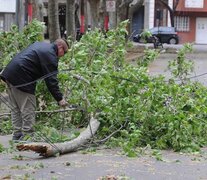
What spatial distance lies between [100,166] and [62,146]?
941 mm

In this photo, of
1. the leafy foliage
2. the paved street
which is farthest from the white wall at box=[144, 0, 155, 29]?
the paved street

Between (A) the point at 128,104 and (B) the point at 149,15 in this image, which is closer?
(A) the point at 128,104

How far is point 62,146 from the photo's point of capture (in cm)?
844

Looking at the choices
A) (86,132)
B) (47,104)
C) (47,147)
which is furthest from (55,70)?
(47,104)

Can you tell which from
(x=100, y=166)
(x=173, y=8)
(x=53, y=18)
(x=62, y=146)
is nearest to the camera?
(x=100, y=166)

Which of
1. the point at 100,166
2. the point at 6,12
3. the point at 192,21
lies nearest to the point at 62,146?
the point at 100,166

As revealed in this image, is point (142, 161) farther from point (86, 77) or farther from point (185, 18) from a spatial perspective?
point (185, 18)

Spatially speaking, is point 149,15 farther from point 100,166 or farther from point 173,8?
point 100,166

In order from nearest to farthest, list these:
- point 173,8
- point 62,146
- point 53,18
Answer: point 62,146 < point 53,18 < point 173,8

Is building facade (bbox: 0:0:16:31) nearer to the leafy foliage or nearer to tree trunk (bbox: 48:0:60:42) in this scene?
tree trunk (bbox: 48:0:60:42)

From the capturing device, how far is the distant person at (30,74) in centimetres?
923

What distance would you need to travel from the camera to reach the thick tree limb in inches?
313

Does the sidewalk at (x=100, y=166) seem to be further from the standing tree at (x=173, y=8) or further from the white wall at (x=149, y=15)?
the white wall at (x=149, y=15)

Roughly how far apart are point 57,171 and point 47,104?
14.1ft
